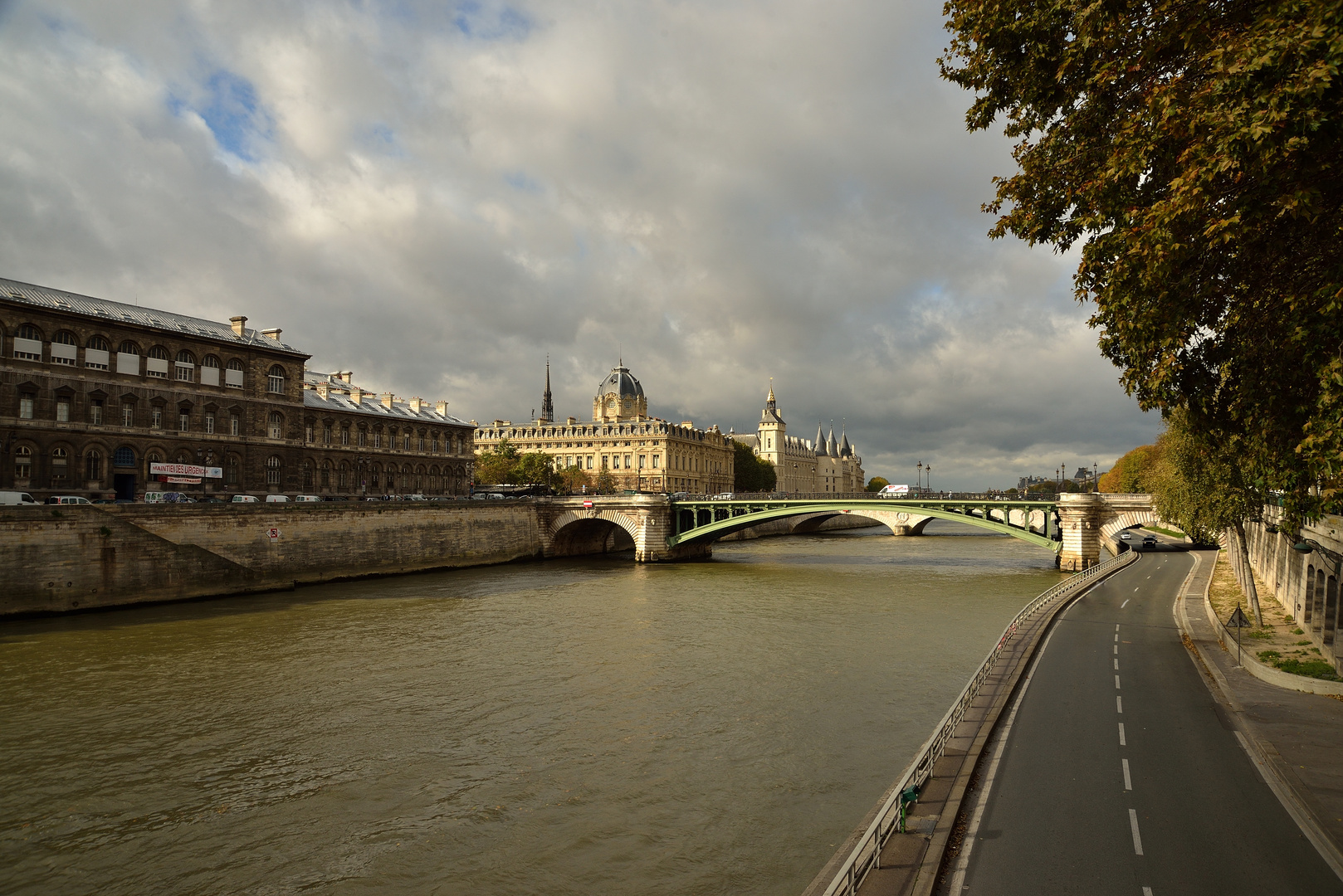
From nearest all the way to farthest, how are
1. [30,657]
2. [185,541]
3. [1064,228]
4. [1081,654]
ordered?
[1064,228] → [1081,654] → [30,657] → [185,541]

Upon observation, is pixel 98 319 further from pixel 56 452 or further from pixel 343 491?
pixel 343 491

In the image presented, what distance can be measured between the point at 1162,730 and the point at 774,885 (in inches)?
341

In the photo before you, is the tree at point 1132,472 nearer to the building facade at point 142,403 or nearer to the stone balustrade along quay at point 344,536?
the stone balustrade along quay at point 344,536

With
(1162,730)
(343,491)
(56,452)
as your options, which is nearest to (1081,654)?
(1162,730)

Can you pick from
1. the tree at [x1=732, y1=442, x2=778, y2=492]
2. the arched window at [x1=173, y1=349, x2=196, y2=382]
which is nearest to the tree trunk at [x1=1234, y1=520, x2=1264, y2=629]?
the arched window at [x1=173, y1=349, x2=196, y2=382]

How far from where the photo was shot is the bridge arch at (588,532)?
62.2 metres

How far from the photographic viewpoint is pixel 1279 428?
10.3 metres

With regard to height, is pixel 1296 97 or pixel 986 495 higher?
Answer: pixel 1296 97

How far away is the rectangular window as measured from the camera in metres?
40.0

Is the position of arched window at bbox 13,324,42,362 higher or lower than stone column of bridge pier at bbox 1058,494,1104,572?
higher

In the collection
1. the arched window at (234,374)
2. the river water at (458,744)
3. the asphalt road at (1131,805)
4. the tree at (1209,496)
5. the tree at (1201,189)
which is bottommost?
the river water at (458,744)

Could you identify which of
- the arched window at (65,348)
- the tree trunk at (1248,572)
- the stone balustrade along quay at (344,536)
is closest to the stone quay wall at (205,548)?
the stone balustrade along quay at (344,536)

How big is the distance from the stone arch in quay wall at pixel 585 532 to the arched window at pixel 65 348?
3360 cm

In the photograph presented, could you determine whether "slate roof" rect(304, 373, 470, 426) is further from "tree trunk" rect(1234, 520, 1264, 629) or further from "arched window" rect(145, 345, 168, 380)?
"tree trunk" rect(1234, 520, 1264, 629)
